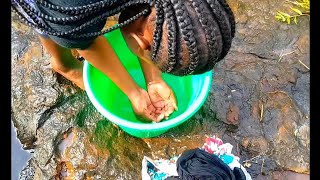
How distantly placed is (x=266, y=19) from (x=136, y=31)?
1.36m

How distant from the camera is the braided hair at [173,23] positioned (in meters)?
1.35

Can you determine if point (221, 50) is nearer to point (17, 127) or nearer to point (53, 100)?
point (53, 100)

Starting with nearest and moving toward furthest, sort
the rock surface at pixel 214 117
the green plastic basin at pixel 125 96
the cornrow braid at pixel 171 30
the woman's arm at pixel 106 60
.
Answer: the cornrow braid at pixel 171 30 < the woman's arm at pixel 106 60 < the green plastic basin at pixel 125 96 < the rock surface at pixel 214 117

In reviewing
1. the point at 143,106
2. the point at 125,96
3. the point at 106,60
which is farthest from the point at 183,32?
the point at 125,96

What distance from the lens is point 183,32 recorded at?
1.35 meters

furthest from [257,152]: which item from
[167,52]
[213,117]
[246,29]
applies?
[167,52]

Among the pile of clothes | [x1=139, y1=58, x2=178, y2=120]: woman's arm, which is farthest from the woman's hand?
the pile of clothes

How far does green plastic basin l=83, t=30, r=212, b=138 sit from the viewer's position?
209 cm

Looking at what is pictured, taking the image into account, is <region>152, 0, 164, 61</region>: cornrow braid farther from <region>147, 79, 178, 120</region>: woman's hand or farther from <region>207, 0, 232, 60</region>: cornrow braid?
<region>147, 79, 178, 120</region>: woman's hand

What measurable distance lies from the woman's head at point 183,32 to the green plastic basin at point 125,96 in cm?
56

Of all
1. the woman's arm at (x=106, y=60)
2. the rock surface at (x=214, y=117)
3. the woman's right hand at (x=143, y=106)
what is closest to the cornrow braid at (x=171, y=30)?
the woman's arm at (x=106, y=60)

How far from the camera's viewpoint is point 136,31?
1.54 metres

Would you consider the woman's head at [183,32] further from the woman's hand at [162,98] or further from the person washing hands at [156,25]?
the woman's hand at [162,98]

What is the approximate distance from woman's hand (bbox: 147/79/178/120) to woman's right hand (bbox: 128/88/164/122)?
2 cm
